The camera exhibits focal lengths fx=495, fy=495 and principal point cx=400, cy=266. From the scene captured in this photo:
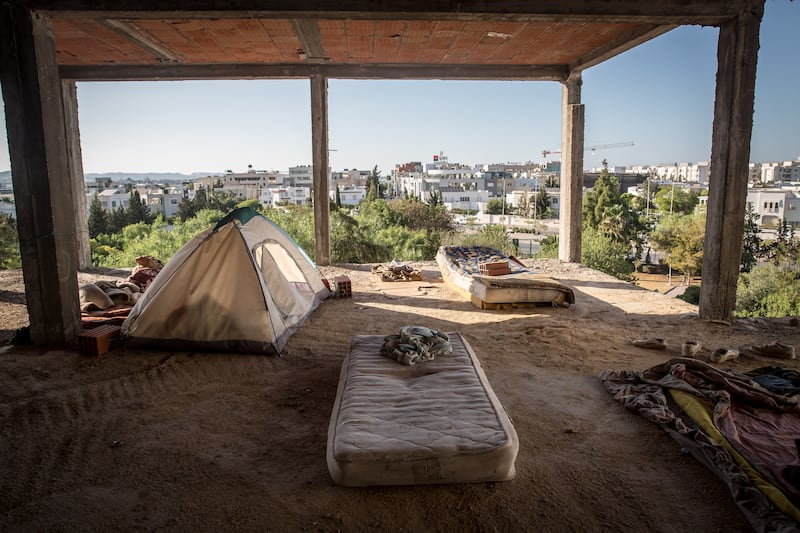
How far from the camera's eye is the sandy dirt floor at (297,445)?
2777mm

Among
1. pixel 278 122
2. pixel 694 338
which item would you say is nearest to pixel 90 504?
pixel 694 338

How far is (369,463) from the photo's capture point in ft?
9.42

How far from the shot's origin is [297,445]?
Answer: 11.9 ft

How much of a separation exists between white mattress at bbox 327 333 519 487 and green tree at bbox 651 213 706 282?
44.7 meters

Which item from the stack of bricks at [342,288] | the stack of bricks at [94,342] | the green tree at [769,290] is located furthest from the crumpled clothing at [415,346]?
the green tree at [769,290]

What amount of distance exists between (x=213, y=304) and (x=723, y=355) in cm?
566

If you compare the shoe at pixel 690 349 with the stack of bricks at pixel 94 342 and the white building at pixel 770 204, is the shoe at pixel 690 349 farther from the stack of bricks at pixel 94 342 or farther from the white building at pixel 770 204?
the white building at pixel 770 204

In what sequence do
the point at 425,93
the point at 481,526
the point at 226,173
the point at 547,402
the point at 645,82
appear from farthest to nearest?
the point at 226,173 < the point at 425,93 < the point at 645,82 < the point at 547,402 < the point at 481,526

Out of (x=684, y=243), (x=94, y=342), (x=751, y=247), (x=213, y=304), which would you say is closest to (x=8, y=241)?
(x=94, y=342)

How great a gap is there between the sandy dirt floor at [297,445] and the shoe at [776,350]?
23 centimetres

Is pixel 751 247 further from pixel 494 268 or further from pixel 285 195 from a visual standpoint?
pixel 285 195

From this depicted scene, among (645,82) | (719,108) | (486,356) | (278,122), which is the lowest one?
(486,356)

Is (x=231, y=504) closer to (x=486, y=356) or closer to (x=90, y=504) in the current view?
(x=90, y=504)

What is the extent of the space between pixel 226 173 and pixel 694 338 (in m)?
123
